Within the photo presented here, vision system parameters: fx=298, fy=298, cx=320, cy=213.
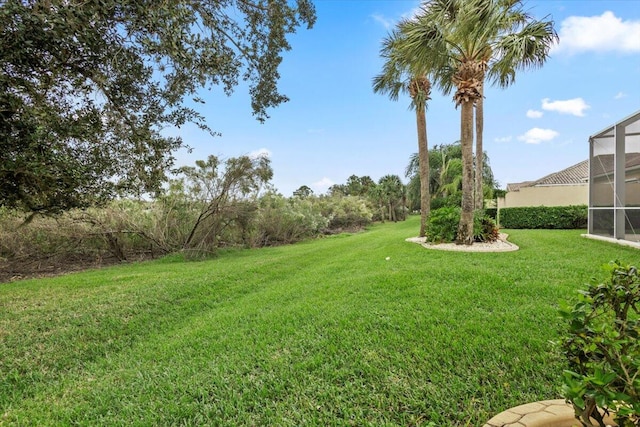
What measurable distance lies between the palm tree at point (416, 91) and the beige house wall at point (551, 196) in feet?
33.7

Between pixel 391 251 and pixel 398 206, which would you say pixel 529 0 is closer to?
pixel 391 251

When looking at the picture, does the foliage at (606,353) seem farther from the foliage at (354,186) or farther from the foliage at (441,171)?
the foliage at (354,186)

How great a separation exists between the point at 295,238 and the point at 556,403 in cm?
1555

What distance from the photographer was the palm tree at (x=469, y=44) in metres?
7.60

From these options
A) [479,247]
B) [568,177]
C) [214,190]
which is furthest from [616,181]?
[214,190]

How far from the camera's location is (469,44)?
26.9 ft

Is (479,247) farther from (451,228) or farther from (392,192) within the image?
(392,192)

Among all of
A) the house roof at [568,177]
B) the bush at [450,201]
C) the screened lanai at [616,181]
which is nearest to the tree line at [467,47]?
the screened lanai at [616,181]

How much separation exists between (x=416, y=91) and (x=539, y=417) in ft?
37.9

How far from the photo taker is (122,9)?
3.48 m

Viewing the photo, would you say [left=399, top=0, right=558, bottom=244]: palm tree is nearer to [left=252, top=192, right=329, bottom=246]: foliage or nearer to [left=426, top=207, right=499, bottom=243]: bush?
[left=426, top=207, right=499, bottom=243]: bush

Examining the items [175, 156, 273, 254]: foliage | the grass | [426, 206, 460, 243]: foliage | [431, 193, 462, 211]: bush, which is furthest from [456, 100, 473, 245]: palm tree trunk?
[431, 193, 462, 211]: bush

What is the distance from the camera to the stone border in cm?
166

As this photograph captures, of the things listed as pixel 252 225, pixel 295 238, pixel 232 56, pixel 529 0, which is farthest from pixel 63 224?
pixel 529 0
